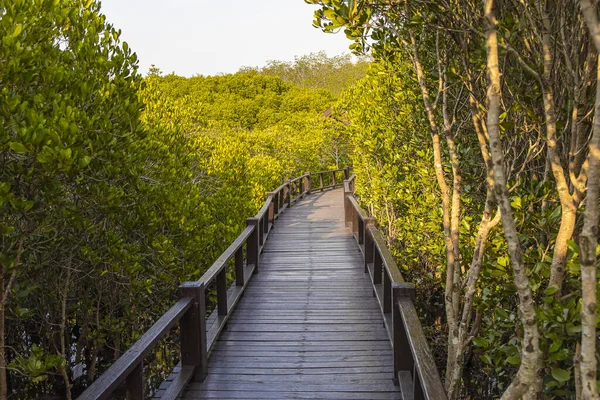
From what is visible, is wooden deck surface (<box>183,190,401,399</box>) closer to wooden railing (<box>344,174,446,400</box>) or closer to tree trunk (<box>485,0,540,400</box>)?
wooden railing (<box>344,174,446,400</box>)

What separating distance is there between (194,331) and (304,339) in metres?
1.45

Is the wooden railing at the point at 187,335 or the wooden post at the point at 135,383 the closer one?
the wooden railing at the point at 187,335

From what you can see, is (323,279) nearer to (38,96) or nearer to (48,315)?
(48,315)

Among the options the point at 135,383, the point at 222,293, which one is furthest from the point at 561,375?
the point at 222,293

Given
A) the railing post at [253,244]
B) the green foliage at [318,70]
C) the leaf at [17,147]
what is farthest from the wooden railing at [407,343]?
the green foliage at [318,70]

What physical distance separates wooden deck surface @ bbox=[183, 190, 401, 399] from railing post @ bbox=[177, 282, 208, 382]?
17 cm

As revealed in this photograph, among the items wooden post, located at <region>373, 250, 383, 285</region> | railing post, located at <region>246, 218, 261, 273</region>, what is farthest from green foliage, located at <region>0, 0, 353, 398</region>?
wooden post, located at <region>373, 250, 383, 285</region>

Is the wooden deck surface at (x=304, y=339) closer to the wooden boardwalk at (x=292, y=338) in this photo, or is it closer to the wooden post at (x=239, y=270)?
the wooden boardwalk at (x=292, y=338)

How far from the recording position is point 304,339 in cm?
508

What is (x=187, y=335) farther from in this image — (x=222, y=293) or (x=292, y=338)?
(x=292, y=338)

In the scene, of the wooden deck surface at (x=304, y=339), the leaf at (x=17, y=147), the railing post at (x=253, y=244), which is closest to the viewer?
the leaf at (x=17, y=147)

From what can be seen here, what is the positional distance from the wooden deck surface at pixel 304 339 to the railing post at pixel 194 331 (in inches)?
6.6

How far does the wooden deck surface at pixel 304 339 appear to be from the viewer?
400 centimetres

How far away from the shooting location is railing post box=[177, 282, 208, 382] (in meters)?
3.91
